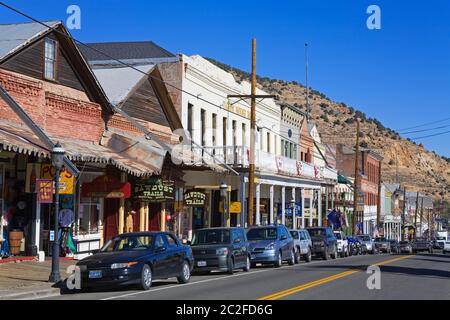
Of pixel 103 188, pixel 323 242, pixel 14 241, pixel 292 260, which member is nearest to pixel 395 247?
pixel 323 242

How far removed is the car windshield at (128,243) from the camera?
18625 mm

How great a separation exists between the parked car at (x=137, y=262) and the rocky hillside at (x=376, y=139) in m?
98.2

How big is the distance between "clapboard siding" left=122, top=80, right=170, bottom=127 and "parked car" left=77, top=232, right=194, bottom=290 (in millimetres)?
11589

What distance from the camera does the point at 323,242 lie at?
3741 centimetres

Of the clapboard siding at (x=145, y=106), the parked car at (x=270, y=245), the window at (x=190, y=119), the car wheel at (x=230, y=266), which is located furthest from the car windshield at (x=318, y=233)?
the car wheel at (x=230, y=266)

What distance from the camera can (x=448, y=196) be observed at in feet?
517

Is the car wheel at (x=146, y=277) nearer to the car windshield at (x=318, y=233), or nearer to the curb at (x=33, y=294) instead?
the curb at (x=33, y=294)

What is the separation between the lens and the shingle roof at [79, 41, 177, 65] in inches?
1414

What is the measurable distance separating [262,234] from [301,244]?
4.41m

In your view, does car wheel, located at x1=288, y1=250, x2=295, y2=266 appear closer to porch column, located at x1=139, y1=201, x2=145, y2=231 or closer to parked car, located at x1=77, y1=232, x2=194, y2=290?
porch column, located at x1=139, y1=201, x2=145, y2=231

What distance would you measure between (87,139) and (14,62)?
15.4 ft

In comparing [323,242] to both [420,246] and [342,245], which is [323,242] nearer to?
[342,245]

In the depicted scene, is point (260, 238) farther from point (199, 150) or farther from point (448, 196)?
point (448, 196)

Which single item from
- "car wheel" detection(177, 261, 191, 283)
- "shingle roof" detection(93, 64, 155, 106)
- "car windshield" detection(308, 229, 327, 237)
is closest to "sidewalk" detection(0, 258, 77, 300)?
"car wheel" detection(177, 261, 191, 283)
